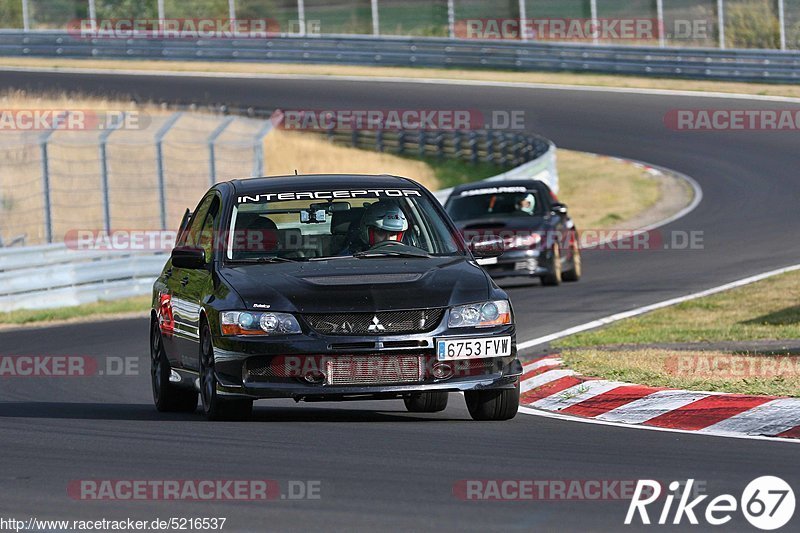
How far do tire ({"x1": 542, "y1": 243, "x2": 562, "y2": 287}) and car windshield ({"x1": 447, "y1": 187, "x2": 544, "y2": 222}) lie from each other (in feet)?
2.44

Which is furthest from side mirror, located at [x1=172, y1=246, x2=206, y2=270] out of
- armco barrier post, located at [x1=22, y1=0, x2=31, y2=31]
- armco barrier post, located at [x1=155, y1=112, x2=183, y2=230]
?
armco barrier post, located at [x1=22, y1=0, x2=31, y2=31]

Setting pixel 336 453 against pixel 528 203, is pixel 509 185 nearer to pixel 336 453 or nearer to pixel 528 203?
pixel 528 203

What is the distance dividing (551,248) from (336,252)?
11.3 m

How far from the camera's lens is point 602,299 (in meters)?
19.4

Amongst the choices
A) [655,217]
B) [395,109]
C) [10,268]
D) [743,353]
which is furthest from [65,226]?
[743,353]

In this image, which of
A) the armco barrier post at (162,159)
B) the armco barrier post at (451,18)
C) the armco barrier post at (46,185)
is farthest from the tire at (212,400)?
the armco barrier post at (451,18)

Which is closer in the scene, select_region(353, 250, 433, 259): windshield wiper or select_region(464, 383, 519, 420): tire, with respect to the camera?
select_region(464, 383, 519, 420): tire

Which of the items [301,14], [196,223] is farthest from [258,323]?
[301,14]

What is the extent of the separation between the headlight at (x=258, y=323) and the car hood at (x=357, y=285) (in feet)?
0.15

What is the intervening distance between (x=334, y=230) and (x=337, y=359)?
128 centimetres

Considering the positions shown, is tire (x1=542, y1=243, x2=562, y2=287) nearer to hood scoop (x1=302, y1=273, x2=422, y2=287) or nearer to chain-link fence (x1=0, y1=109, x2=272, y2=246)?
chain-link fence (x1=0, y1=109, x2=272, y2=246)

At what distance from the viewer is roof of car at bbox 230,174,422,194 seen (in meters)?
10.6

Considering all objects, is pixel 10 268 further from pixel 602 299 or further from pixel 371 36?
pixel 371 36

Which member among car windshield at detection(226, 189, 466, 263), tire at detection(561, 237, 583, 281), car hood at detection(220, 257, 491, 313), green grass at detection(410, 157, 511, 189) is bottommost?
green grass at detection(410, 157, 511, 189)
